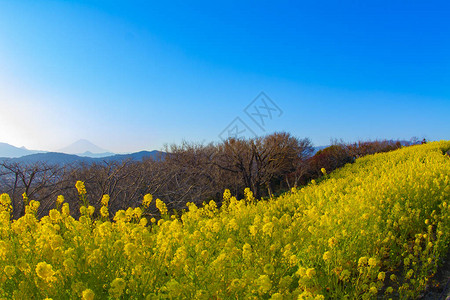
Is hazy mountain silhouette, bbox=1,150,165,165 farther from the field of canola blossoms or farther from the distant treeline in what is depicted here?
the field of canola blossoms

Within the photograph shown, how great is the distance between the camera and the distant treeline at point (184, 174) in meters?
7.90

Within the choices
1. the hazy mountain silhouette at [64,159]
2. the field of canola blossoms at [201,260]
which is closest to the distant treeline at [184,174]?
the hazy mountain silhouette at [64,159]

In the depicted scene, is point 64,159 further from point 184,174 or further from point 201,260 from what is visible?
point 201,260

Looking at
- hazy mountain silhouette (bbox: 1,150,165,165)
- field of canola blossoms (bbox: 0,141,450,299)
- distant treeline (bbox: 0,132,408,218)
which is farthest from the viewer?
hazy mountain silhouette (bbox: 1,150,165,165)

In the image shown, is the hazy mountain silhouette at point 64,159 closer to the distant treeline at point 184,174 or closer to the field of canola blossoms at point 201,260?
the distant treeline at point 184,174

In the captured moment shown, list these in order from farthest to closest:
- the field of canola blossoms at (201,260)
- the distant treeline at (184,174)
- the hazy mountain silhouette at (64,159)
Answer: the hazy mountain silhouette at (64,159)
the distant treeline at (184,174)
the field of canola blossoms at (201,260)

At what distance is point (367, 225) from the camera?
413 centimetres

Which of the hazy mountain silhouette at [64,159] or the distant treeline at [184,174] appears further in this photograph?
the hazy mountain silhouette at [64,159]

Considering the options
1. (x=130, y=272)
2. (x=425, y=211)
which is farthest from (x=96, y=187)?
(x=425, y=211)

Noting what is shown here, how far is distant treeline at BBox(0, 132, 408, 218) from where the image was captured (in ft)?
25.9

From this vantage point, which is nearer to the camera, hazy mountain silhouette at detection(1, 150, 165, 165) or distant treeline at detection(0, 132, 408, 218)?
distant treeline at detection(0, 132, 408, 218)

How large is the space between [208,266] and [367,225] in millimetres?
2781

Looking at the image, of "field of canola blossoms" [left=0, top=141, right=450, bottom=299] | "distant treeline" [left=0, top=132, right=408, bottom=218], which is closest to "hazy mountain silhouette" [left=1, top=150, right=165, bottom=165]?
"distant treeline" [left=0, top=132, right=408, bottom=218]

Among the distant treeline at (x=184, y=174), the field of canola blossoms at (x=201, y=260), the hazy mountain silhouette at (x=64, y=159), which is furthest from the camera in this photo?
the hazy mountain silhouette at (x=64, y=159)
